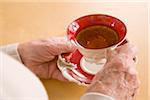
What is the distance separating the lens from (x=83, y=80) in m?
0.87

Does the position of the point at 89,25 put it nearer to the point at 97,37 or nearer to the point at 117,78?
the point at 97,37

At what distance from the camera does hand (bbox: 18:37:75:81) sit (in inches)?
35.7

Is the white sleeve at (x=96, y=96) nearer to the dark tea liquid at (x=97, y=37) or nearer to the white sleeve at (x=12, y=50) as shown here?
the dark tea liquid at (x=97, y=37)

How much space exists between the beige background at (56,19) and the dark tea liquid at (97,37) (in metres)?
0.17

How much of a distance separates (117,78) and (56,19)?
16.2 inches

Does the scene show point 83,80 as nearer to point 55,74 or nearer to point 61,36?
point 55,74

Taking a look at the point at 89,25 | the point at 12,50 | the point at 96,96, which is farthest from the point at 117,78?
the point at 12,50

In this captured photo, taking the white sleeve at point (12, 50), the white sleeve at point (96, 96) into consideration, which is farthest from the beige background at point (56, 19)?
the white sleeve at point (96, 96)

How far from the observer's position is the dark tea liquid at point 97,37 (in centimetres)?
83

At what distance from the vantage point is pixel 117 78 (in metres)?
0.74

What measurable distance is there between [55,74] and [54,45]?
0.08 metres

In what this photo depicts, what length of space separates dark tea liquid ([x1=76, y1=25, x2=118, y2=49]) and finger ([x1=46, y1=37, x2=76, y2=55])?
0.20 ft

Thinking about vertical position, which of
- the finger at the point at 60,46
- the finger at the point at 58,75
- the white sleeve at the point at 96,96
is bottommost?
the finger at the point at 58,75

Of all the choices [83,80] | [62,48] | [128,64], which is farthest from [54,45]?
[128,64]
